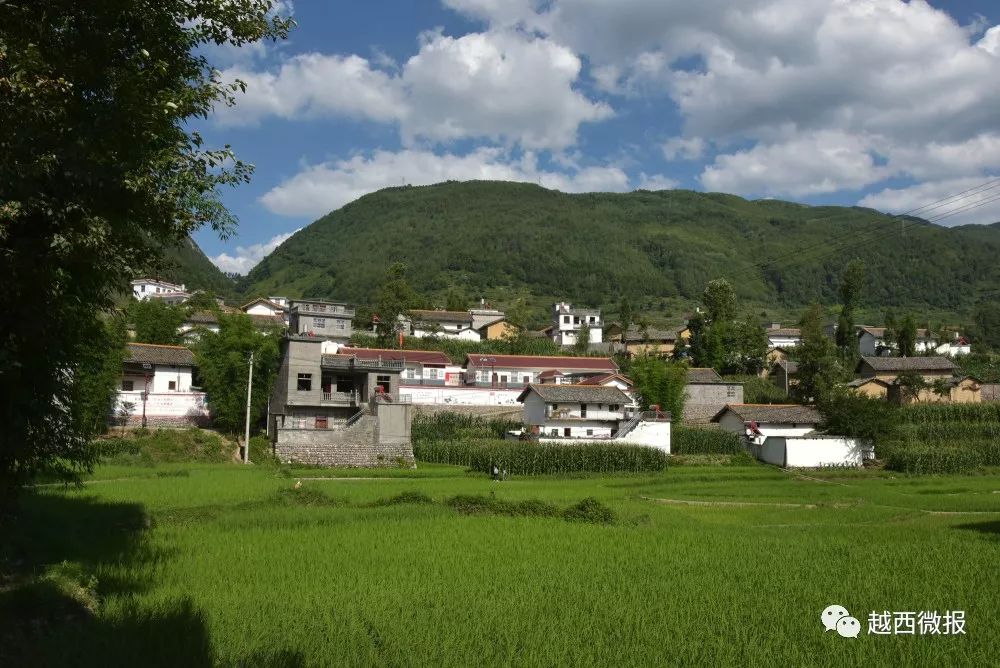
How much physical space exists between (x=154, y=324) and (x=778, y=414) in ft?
162

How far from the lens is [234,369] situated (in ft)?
145

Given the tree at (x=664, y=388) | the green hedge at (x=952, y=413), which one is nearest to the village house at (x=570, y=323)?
the tree at (x=664, y=388)

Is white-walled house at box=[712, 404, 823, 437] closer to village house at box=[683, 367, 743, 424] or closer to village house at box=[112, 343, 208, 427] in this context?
village house at box=[683, 367, 743, 424]

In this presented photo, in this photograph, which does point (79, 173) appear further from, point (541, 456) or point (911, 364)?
point (911, 364)

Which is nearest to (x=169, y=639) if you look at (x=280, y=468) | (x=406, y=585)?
(x=406, y=585)

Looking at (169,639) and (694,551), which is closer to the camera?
(169,639)

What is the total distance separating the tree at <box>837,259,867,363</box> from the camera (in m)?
78.8

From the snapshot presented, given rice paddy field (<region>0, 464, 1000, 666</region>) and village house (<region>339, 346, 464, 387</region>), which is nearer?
rice paddy field (<region>0, 464, 1000, 666</region>)

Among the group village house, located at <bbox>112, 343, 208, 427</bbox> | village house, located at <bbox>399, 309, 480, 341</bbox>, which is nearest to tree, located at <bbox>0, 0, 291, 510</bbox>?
village house, located at <bbox>112, 343, 208, 427</bbox>

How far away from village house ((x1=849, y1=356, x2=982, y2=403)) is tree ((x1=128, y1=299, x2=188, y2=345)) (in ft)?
190

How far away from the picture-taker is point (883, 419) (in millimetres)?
45969

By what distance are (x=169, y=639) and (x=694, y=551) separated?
11.9m

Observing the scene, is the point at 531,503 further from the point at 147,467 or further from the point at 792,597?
the point at 147,467

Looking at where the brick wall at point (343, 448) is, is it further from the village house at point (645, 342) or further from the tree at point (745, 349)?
the village house at point (645, 342)
